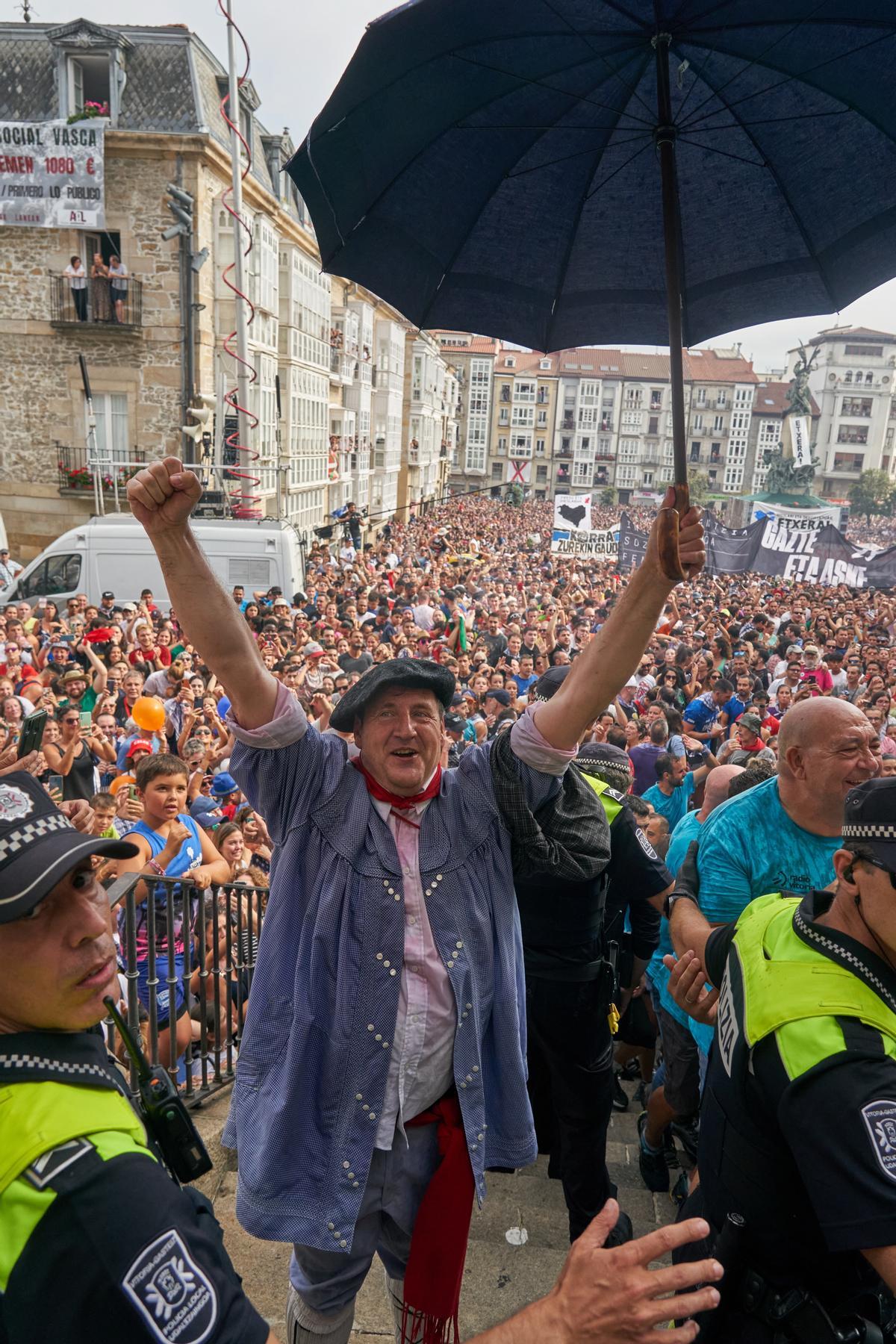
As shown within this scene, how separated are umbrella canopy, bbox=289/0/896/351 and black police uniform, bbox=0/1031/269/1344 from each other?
204cm

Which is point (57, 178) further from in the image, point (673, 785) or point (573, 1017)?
point (573, 1017)

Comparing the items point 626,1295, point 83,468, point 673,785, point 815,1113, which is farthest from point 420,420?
point 626,1295

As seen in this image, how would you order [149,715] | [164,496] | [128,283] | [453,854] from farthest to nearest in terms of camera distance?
[128,283], [149,715], [453,854], [164,496]

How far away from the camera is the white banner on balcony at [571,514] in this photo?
2414 cm

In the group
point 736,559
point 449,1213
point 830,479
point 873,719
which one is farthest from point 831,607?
point 830,479

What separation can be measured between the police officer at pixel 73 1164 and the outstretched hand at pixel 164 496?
696 millimetres

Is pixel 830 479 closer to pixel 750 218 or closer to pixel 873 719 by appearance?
pixel 873 719

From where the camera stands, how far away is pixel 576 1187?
3.24 m

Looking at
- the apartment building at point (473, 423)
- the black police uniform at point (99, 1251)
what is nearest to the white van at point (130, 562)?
the black police uniform at point (99, 1251)

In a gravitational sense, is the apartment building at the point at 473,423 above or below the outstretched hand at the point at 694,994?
above

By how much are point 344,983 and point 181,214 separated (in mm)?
23358

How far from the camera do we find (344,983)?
212 centimetres

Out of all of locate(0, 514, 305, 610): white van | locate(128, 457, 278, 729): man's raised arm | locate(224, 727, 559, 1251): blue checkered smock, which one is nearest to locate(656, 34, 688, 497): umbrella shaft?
locate(224, 727, 559, 1251): blue checkered smock

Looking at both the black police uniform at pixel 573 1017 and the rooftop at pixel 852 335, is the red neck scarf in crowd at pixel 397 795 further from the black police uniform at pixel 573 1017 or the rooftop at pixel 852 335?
the rooftop at pixel 852 335
